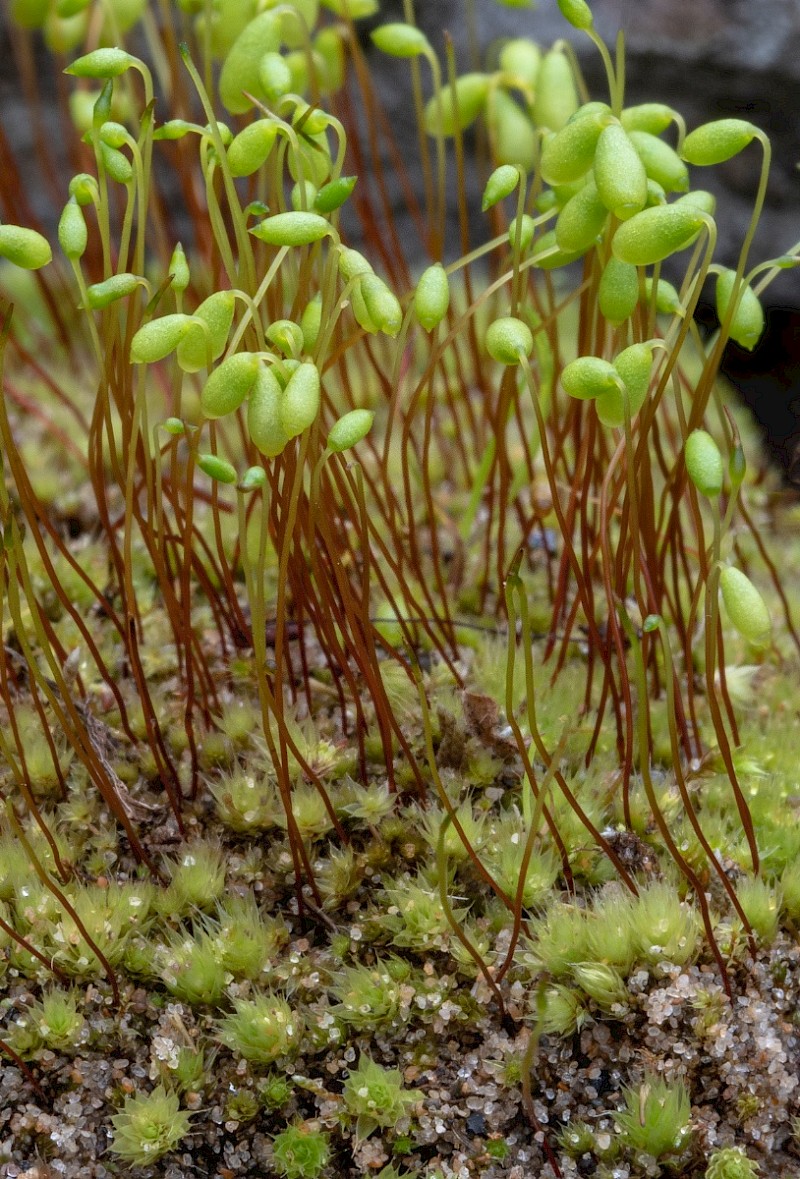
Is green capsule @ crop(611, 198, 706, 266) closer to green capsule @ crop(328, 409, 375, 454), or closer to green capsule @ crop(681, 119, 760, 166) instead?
green capsule @ crop(681, 119, 760, 166)

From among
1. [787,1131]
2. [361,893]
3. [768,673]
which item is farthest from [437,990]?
[768,673]

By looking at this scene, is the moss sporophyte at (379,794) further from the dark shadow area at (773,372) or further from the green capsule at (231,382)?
the dark shadow area at (773,372)

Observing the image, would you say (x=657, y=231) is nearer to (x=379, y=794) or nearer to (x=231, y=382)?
(x=231, y=382)

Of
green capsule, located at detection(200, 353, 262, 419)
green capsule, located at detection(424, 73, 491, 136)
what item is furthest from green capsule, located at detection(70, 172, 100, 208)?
green capsule, located at detection(424, 73, 491, 136)

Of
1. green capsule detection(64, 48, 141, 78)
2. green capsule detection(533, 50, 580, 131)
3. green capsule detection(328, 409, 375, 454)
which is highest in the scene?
green capsule detection(64, 48, 141, 78)

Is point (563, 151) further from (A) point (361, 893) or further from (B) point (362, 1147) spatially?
(B) point (362, 1147)

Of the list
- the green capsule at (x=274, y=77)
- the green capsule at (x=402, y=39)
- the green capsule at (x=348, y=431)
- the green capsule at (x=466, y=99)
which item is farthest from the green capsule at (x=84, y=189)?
the green capsule at (x=466, y=99)
